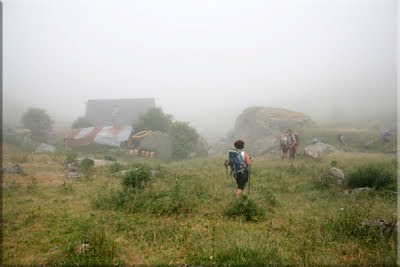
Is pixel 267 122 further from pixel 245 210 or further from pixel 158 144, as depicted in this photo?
pixel 245 210

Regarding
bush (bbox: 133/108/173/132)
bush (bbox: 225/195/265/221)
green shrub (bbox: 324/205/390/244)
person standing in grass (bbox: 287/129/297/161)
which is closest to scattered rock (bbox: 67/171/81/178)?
bush (bbox: 225/195/265/221)

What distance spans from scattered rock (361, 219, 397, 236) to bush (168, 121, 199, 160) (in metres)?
24.2

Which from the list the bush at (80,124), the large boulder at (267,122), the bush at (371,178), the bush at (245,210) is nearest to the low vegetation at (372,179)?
the bush at (371,178)

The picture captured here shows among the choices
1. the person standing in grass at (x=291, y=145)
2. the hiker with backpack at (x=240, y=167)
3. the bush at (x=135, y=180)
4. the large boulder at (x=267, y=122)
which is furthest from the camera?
the large boulder at (x=267, y=122)

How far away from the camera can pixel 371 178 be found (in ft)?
38.1

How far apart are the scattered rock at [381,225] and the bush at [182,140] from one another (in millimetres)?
24243

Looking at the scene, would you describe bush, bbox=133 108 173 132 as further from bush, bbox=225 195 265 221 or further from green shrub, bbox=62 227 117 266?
green shrub, bbox=62 227 117 266

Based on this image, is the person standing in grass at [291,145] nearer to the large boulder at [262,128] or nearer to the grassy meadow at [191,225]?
the grassy meadow at [191,225]

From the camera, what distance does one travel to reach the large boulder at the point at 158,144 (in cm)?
3172

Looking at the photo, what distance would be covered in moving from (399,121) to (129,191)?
31614 mm

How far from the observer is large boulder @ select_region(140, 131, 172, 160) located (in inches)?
1249

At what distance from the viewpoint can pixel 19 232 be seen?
753 cm

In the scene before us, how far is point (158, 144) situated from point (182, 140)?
298 centimetres

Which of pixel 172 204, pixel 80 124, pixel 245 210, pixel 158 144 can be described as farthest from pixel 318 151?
pixel 80 124
